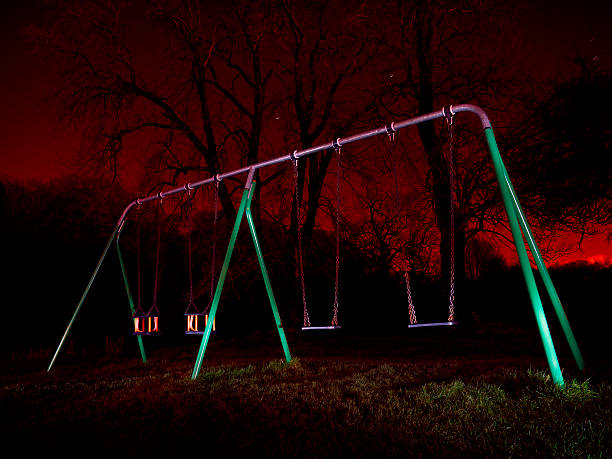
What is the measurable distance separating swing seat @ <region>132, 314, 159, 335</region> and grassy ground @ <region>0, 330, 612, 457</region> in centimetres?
77

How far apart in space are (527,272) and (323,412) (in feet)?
8.00

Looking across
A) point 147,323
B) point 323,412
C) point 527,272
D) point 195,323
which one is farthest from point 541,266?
point 147,323

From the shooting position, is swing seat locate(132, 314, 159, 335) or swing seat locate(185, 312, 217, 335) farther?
swing seat locate(132, 314, 159, 335)

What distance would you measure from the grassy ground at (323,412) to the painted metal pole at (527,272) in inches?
10.0

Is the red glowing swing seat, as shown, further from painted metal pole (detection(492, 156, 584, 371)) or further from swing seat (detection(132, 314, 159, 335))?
painted metal pole (detection(492, 156, 584, 371))

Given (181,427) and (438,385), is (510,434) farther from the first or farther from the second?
(181,427)

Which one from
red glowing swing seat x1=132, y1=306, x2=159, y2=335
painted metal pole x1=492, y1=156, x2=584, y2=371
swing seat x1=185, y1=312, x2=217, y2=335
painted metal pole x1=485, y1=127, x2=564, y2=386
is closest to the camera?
painted metal pole x1=485, y1=127, x2=564, y2=386

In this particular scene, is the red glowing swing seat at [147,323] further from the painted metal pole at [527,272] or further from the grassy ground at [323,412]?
the painted metal pole at [527,272]

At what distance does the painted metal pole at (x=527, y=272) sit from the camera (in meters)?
4.79

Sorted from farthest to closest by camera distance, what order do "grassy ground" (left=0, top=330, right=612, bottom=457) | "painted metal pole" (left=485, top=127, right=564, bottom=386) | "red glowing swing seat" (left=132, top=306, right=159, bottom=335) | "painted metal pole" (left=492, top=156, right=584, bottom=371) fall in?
"red glowing swing seat" (left=132, top=306, right=159, bottom=335), "painted metal pole" (left=492, top=156, right=584, bottom=371), "painted metal pole" (left=485, top=127, right=564, bottom=386), "grassy ground" (left=0, top=330, right=612, bottom=457)

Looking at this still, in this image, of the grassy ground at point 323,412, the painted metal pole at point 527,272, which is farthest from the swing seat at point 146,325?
the painted metal pole at point 527,272

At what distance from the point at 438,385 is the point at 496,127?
27.1ft

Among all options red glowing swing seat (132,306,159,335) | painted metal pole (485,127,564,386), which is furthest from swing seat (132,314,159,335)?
painted metal pole (485,127,564,386)

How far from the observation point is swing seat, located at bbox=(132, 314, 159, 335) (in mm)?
7996
